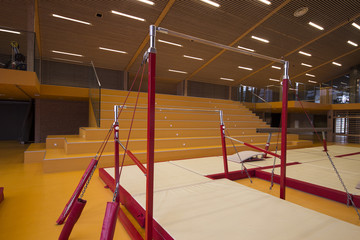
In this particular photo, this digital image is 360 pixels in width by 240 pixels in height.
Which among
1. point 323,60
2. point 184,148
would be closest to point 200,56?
point 184,148

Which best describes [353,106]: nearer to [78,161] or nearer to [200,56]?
[200,56]

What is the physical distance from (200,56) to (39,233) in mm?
8763

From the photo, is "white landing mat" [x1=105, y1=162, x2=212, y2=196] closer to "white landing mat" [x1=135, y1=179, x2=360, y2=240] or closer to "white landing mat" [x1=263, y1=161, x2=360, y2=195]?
"white landing mat" [x1=135, y1=179, x2=360, y2=240]

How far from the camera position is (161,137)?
5227 millimetres

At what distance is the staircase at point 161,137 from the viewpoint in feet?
13.1

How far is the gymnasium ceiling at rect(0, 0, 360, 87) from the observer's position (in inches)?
250

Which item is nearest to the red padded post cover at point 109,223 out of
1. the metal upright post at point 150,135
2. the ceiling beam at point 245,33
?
the metal upright post at point 150,135

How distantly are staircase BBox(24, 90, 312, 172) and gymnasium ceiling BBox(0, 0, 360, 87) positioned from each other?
8.04 feet

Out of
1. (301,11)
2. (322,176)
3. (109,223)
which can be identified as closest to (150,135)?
(109,223)

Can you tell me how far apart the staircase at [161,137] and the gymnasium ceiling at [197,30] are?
2.45 metres

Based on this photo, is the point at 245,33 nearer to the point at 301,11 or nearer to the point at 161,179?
the point at 301,11

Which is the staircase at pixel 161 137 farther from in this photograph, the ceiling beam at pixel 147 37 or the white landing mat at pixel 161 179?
the ceiling beam at pixel 147 37

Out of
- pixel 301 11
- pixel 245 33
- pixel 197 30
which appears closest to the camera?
pixel 301 11

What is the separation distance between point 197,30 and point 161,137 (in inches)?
184
